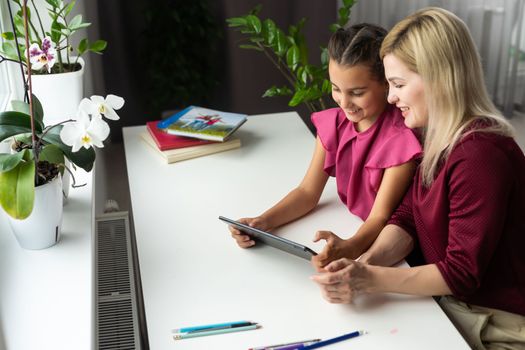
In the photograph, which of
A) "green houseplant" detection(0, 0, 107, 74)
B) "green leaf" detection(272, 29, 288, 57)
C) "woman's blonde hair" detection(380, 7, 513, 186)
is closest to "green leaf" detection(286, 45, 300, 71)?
"green leaf" detection(272, 29, 288, 57)

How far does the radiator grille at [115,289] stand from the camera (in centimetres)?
148

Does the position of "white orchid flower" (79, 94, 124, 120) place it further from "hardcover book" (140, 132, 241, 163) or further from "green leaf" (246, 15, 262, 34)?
"green leaf" (246, 15, 262, 34)

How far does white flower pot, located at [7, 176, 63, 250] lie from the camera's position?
49.3 inches

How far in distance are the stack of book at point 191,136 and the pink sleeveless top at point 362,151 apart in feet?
1.20

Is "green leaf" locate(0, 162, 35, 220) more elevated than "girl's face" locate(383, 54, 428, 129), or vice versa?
"girl's face" locate(383, 54, 428, 129)

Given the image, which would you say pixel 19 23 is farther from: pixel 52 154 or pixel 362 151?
pixel 362 151

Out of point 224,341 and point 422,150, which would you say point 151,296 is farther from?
point 422,150

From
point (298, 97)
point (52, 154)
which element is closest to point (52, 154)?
point (52, 154)

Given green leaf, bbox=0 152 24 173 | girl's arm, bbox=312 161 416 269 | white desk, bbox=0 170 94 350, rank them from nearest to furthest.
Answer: white desk, bbox=0 170 94 350
green leaf, bbox=0 152 24 173
girl's arm, bbox=312 161 416 269

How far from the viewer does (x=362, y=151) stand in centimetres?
155

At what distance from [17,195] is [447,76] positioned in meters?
0.82

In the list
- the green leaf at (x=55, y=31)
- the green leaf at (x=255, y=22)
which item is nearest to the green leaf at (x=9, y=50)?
the green leaf at (x=55, y=31)

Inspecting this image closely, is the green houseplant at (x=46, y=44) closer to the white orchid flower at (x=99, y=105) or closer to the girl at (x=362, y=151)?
the white orchid flower at (x=99, y=105)

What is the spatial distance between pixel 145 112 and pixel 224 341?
251 cm
